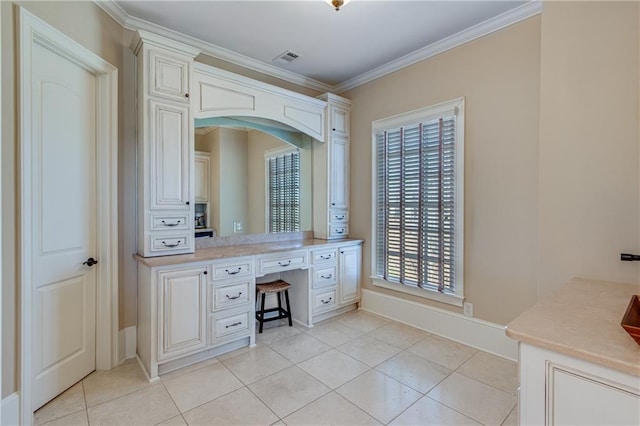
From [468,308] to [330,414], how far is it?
1.65 metres

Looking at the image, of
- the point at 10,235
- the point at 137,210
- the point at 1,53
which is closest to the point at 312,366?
the point at 137,210

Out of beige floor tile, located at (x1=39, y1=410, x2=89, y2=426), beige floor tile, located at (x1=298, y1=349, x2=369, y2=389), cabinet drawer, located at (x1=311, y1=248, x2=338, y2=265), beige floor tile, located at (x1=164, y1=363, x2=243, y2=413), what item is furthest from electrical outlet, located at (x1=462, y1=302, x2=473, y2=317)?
beige floor tile, located at (x1=39, y1=410, x2=89, y2=426)

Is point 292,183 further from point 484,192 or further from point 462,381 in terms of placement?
point 462,381

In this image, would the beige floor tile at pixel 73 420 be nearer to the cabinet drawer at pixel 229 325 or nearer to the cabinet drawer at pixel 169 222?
the cabinet drawer at pixel 229 325

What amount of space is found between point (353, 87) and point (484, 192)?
2.12 meters

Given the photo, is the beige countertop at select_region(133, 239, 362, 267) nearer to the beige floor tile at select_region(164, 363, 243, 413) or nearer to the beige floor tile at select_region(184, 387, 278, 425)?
the beige floor tile at select_region(164, 363, 243, 413)

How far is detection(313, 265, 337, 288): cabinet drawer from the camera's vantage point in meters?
3.35

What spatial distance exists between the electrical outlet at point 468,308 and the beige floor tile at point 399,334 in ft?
1.52

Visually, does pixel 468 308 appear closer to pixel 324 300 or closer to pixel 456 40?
pixel 324 300

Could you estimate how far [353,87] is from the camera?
3.87 metres

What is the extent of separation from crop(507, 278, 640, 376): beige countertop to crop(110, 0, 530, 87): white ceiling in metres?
2.27

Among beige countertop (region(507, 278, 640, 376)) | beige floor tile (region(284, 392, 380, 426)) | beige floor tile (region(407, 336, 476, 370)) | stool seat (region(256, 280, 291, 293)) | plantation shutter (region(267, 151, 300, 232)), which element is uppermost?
plantation shutter (region(267, 151, 300, 232))

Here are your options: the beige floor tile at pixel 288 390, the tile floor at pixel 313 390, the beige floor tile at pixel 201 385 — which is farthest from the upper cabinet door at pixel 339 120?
the beige floor tile at pixel 201 385

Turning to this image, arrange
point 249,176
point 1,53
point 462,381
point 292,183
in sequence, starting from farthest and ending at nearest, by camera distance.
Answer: point 292,183
point 249,176
point 462,381
point 1,53
